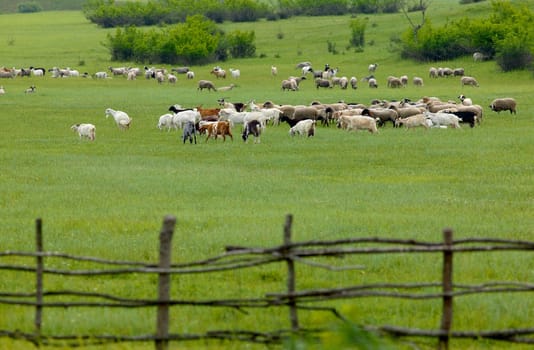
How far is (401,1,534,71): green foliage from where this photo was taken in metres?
61.9

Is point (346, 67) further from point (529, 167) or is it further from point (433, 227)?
point (433, 227)

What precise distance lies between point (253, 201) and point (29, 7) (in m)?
149

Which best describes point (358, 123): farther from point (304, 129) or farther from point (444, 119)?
point (444, 119)

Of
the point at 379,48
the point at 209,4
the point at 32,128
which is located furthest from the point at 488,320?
the point at 209,4

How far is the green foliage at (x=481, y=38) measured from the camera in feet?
203

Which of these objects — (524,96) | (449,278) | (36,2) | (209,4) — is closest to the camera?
(449,278)

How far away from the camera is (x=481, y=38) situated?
6762 cm

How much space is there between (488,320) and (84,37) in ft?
312

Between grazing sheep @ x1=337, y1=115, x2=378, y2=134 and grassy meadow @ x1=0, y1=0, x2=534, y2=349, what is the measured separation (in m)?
0.68

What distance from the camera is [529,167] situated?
26.1 metres

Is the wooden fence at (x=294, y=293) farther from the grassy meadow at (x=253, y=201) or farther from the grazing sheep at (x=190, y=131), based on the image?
the grazing sheep at (x=190, y=131)

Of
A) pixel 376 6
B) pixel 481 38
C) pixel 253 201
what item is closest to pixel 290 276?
pixel 253 201

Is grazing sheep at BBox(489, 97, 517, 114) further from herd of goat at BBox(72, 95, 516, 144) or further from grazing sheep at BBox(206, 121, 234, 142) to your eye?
grazing sheep at BBox(206, 121, 234, 142)

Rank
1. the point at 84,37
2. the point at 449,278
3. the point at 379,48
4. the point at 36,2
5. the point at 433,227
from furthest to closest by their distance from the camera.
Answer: the point at 36,2 → the point at 84,37 → the point at 379,48 → the point at 433,227 → the point at 449,278
